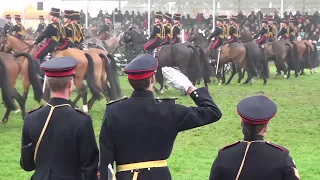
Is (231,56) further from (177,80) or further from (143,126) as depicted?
(143,126)

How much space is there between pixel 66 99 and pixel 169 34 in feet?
43.9

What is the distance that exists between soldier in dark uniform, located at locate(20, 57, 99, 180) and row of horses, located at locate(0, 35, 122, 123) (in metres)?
6.61

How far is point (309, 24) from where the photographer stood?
1156 inches

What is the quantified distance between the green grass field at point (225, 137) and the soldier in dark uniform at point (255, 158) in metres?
3.67

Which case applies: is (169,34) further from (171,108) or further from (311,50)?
→ (171,108)

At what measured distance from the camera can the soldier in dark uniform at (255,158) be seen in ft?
10.3

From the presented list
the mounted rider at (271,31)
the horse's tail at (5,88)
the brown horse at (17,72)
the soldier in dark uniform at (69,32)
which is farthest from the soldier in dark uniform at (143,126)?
the mounted rider at (271,31)

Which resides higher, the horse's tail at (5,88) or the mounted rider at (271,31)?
the mounted rider at (271,31)

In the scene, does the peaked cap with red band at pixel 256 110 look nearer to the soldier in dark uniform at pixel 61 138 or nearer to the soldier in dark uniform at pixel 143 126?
the soldier in dark uniform at pixel 143 126

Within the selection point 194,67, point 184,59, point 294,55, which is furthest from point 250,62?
point 294,55

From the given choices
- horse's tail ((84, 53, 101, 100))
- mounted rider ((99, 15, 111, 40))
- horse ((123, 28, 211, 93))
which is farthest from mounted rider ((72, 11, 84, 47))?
mounted rider ((99, 15, 111, 40))

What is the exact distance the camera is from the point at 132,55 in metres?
19.8

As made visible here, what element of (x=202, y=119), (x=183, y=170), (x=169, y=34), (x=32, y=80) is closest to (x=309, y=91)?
(x=169, y=34)

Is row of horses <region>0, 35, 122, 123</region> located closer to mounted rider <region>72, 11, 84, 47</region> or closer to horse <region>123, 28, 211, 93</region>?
mounted rider <region>72, 11, 84, 47</region>
